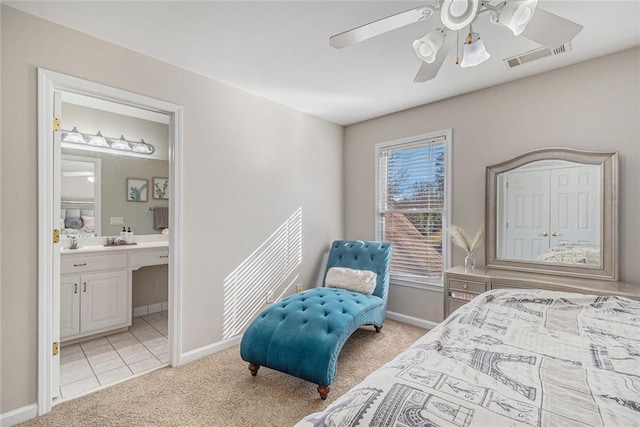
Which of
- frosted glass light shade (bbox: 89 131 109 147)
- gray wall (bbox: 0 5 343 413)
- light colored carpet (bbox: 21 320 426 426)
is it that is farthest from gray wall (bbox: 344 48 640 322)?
frosted glass light shade (bbox: 89 131 109 147)

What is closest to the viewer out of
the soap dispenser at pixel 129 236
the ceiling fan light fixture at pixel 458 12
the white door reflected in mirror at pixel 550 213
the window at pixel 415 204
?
the ceiling fan light fixture at pixel 458 12

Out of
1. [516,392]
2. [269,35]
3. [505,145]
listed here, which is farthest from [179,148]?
[505,145]

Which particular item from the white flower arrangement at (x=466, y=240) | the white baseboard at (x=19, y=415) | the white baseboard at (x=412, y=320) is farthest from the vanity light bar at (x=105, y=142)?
the white flower arrangement at (x=466, y=240)

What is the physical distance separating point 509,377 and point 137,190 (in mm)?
4212

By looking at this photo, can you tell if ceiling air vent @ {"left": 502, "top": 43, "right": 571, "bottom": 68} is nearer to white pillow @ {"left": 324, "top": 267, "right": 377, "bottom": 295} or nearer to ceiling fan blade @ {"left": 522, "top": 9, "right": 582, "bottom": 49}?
ceiling fan blade @ {"left": 522, "top": 9, "right": 582, "bottom": 49}

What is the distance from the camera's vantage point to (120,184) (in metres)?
3.70

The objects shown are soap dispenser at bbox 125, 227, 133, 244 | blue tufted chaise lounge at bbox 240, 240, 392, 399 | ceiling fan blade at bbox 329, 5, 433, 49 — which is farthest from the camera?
soap dispenser at bbox 125, 227, 133, 244

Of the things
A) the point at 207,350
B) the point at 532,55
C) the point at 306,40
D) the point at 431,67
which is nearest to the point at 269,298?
the point at 207,350

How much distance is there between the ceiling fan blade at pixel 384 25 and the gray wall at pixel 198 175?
64.8 inches

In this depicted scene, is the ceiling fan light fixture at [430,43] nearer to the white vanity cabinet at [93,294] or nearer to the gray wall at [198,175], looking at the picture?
the gray wall at [198,175]

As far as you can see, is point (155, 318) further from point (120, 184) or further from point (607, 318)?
point (607, 318)

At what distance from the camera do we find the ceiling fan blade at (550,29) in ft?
4.25

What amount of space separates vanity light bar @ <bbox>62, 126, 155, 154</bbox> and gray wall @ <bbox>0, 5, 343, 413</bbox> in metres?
1.69

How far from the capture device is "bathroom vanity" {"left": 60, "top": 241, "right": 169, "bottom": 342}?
2840 millimetres
